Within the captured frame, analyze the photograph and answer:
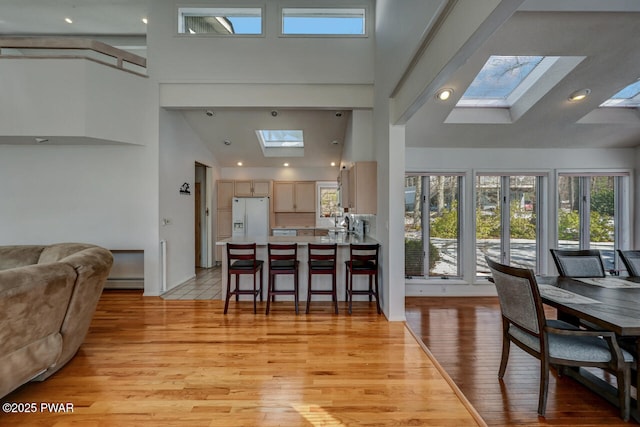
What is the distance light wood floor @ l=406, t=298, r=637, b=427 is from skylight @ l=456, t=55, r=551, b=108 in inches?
111

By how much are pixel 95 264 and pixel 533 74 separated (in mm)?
5023

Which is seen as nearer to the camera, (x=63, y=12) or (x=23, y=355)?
(x=23, y=355)

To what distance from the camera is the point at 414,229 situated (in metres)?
4.78

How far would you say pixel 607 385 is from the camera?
2.14 meters

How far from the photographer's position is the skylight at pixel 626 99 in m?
3.69

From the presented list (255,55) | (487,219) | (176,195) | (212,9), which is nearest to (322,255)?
(487,219)

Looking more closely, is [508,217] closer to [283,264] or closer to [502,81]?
[502,81]

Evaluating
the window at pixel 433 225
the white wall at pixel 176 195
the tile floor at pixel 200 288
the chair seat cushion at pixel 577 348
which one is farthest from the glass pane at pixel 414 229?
the white wall at pixel 176 195

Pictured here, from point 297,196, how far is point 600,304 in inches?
238

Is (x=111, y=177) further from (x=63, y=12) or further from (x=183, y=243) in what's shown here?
(x=63, y=12)

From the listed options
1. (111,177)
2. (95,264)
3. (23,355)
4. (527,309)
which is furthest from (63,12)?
(527,309)

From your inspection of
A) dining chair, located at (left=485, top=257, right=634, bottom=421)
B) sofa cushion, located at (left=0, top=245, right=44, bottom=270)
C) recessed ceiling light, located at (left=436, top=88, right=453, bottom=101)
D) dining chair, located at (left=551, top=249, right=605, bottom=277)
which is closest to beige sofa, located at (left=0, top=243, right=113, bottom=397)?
sofa cushion, located at (left=0, top=245, right=44, bottom=270)

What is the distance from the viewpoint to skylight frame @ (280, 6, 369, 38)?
4648 mm

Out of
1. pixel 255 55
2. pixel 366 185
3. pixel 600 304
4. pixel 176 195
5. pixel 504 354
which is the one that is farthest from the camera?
pixel 176 195
